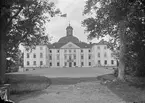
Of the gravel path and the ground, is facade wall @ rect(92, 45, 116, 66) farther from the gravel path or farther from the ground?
the gravel path

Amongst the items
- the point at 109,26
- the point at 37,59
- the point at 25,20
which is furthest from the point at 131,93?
the point at 37,59

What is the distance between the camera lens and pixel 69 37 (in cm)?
11362

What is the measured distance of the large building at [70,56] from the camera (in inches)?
3561

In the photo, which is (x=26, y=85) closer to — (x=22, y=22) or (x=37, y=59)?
(x=22, y=22)

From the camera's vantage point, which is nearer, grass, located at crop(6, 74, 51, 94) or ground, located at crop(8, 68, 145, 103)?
ground, located at crop(8, 68, 145, 103)

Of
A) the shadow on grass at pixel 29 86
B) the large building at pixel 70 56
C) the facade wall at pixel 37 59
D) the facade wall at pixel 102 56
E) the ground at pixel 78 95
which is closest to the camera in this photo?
the ground at pixel 78 95

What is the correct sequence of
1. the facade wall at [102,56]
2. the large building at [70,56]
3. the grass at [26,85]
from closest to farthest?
the grass at [26,85], the facade wall at [102,56], the large building at [70,56]

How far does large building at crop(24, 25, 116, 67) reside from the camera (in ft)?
297

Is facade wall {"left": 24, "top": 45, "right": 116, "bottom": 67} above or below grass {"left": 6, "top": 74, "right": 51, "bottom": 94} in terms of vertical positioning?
above

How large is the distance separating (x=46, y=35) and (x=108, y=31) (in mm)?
6373

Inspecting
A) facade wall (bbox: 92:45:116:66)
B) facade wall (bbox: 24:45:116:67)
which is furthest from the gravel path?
facade wall (bbox: 92:45:116:66)

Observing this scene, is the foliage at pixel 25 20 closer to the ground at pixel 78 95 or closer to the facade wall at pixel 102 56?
the ground at pixel 78 95

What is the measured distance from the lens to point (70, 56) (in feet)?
309

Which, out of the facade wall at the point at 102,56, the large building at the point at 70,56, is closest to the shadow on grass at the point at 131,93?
the large building at the point at 70,56
